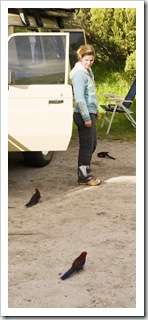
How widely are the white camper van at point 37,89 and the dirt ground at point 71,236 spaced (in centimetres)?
59

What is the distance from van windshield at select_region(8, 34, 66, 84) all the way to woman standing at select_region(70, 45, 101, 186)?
11.1 inches

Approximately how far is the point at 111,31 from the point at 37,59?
651cm

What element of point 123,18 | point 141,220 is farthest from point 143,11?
point 123,18

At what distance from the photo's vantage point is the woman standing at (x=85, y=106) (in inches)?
234

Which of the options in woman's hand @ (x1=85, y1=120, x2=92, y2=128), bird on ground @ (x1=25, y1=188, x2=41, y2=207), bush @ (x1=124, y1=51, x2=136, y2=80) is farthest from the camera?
bush @ (x1=124, y1=51, x2=136, y2=80)

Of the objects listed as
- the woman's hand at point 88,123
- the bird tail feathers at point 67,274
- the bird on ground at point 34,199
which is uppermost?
the woman's hand at point 88,123

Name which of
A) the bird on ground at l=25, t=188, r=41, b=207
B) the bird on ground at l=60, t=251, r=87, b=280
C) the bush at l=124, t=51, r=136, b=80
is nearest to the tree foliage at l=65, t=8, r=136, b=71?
the bush at l=124, t=51, r=136, b=80

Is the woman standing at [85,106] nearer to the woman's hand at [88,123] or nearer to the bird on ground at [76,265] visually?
the woman's hand at [88,123]

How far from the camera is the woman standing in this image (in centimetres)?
594

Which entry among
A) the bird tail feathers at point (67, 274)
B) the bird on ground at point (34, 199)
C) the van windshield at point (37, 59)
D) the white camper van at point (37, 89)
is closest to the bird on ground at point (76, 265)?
the bird tail feathers at point (67, 274)

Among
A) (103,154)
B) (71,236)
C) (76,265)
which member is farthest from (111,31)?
(76,265)

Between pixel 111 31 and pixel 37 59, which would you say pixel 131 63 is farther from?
pixel 37 59

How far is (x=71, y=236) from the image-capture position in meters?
5.00

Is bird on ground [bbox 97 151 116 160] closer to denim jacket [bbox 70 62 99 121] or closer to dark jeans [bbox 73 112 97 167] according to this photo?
dark jeans [bbox 73 112 97 167]
